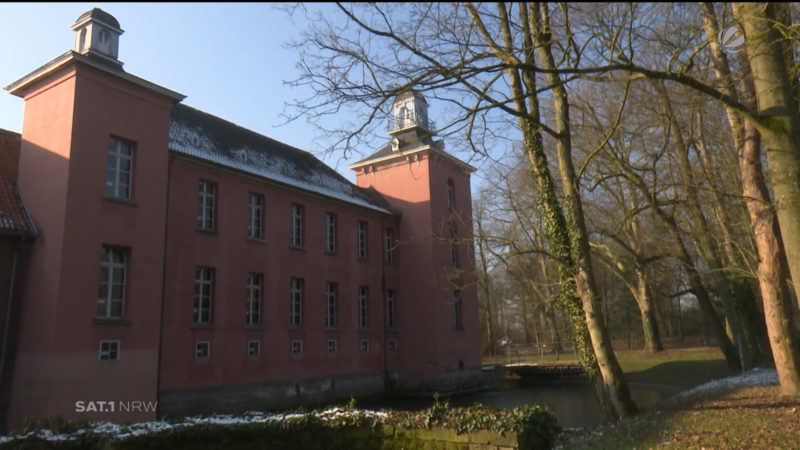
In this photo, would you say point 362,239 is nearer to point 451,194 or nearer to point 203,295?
point 451,194

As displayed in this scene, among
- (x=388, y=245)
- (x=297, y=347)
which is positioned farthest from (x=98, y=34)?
(x=388, y=245)

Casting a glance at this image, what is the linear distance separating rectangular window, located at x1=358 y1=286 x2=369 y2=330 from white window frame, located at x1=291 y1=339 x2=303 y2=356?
4095 millimetres

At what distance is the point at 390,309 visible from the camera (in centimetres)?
2644

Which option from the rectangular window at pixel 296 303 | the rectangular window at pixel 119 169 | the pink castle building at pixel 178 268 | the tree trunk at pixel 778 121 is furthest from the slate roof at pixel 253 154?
the tree trunk at pixel 778 121

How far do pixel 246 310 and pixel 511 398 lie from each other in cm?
1127

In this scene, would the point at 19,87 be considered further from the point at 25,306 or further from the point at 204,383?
the point at 204,383

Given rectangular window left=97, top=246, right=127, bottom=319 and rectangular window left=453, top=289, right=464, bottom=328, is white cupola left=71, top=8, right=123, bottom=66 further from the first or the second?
rectangular window left=453, top=289, right=464, bottom=328

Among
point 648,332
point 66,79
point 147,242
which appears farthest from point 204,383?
point 648,332

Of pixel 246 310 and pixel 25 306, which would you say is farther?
pixel 246 310

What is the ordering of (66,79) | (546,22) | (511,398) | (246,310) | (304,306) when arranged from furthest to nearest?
(511,398)
(304,306)
(246,310)
(66,79)
(546,22)

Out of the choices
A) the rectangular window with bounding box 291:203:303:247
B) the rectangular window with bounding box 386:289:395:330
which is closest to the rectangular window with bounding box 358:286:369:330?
the rectangular window with bounding box 386:289:395:330

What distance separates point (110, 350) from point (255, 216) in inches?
283

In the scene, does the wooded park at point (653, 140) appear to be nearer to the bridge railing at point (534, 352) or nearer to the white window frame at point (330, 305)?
the white window frame at point (330, 305)

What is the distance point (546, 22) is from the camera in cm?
950
